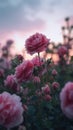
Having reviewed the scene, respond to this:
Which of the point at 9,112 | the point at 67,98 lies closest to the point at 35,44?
the point at 9,112

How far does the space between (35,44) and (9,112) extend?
135 cm

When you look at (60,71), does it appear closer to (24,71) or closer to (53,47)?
(53,47)

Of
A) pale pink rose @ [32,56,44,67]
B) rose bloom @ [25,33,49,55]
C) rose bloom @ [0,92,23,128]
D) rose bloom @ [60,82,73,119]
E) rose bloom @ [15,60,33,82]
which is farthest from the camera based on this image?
rose bloom @ [25,33,49,55]

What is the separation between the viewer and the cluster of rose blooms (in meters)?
2.37

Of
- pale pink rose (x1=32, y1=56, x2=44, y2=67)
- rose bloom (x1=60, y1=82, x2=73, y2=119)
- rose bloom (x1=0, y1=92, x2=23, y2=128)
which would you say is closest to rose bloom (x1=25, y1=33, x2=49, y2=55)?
pale pink rose (x1=32, y1=56, x2=44, y2=67)

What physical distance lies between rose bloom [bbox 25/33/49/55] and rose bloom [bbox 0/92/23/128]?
49.9 inches

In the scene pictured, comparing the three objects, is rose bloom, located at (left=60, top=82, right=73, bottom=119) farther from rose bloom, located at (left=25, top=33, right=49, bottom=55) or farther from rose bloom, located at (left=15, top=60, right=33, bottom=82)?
rose bloom, located at (left=25, top=33, right=49, bottom=55)

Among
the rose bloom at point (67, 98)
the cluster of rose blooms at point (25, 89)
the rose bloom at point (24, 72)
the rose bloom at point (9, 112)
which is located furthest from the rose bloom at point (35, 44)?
the rose bloom at point (67, 98)

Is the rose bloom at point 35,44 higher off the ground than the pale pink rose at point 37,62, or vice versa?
the rose bloom at point 35,44

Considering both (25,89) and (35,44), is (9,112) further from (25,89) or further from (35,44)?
(35,44)

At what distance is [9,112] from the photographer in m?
2.55

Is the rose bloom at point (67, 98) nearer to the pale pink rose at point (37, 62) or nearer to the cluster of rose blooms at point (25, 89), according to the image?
the cluster of rose blooms at point (25, 89)

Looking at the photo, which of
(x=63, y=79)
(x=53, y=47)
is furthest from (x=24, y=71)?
(x=53, y=47)

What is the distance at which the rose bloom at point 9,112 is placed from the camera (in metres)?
2.53
